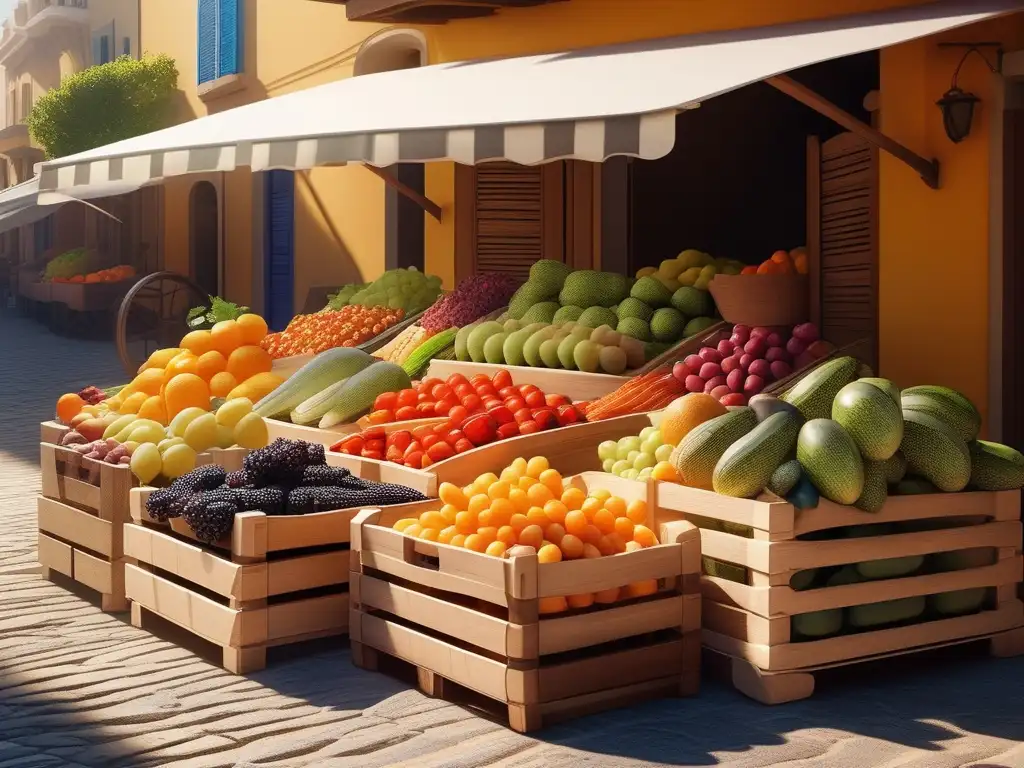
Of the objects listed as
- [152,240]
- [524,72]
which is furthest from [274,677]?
[152,240]

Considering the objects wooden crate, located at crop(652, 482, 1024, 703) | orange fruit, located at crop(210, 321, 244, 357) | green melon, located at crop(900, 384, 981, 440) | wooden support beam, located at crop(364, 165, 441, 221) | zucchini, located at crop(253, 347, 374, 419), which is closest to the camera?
wooden crate, located at crop(652, 482, 1024, 703)

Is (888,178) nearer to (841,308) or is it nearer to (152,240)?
(841,308)

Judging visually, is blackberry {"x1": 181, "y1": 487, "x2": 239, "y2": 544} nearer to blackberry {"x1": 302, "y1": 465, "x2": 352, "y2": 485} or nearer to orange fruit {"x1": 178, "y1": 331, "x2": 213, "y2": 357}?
blackberry {"x1": 302, "y1": 465, "x2": 352, "y2": 485}

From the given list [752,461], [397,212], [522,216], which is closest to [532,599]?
[752,461]

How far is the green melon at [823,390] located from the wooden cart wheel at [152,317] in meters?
8.97

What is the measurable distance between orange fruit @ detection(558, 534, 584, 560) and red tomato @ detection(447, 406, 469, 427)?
1769 millimetres

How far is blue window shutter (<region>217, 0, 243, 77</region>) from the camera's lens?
629 inches

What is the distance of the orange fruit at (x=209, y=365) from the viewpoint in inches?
309

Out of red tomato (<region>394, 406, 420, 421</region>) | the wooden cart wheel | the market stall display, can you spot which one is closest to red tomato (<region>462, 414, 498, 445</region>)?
the market stall display

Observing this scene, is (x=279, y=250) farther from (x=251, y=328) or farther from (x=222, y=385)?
(x=222, y=385)

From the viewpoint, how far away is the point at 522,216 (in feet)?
36.6

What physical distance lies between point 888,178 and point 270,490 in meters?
3.91

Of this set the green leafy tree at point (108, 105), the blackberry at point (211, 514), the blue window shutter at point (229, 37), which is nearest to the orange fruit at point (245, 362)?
the blackberry at point (211, 514)

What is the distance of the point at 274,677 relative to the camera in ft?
16.1
